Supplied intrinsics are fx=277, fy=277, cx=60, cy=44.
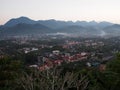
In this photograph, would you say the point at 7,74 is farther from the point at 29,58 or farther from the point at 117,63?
the point at 29,58

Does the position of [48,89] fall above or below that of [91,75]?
above

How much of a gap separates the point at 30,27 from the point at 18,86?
15247cm

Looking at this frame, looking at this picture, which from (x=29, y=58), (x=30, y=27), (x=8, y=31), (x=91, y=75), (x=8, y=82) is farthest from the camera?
(x=30, y=27)

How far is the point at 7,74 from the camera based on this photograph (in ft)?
38.4

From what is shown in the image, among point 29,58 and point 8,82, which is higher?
point 8,82

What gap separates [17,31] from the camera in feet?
496

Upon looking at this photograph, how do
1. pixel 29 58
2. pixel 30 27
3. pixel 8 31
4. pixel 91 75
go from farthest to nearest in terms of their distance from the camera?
pixel 30 27 < pixel 8 31 < pixel 29 58 < pixel 91 75

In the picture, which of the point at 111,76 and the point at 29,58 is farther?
the point at 29,58

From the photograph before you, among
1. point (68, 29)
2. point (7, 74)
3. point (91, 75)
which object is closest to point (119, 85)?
point (91, 75)

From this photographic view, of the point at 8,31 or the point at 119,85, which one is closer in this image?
the point at 119,85

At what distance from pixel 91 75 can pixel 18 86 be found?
3180 millimetres

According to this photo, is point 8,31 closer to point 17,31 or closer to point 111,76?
point 17,31

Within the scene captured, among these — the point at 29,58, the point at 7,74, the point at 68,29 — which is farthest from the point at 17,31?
the point at 7,74

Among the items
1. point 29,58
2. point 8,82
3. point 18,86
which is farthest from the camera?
point 29,58
